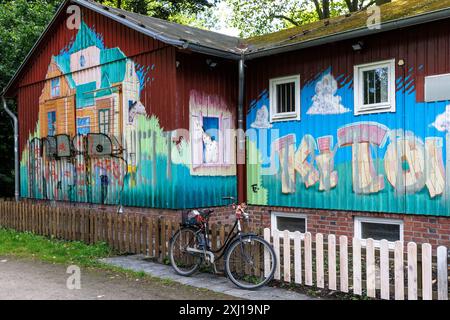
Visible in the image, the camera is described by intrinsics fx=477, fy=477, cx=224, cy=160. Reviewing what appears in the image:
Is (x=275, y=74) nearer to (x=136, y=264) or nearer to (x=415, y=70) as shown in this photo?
(x=415, y=70)

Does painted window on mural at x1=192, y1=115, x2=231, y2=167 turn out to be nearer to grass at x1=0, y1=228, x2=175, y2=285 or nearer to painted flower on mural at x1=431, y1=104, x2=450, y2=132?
grass at x1=0, y1=228, x2=175, y2=285

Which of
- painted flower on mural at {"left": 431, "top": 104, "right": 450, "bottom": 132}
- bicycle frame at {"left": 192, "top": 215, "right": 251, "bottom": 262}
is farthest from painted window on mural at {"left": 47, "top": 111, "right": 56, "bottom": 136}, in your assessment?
painted flower on mural at {"left": 431, "top": 104, "right": 450, "bottom": 132}

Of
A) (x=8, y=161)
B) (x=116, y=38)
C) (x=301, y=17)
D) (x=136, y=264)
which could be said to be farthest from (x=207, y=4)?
(x=136, y=264)

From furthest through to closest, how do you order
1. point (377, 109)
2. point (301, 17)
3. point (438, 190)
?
point (301, 17) → point (377, 109) → point (438, 190)

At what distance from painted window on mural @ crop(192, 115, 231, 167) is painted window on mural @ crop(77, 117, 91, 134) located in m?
3.35

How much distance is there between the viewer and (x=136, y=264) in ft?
27.6

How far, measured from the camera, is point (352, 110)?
30.4ft

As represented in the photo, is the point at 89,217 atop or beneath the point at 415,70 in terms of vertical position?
beneath

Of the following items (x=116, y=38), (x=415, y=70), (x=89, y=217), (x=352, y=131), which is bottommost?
(x=89, y=217)

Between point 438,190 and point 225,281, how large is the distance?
4020 millimetres

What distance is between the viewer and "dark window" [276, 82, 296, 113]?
10.3 metres

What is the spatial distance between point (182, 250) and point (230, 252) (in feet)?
3.71

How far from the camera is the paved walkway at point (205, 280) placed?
630 cm

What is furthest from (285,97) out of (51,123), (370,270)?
(51,123)
